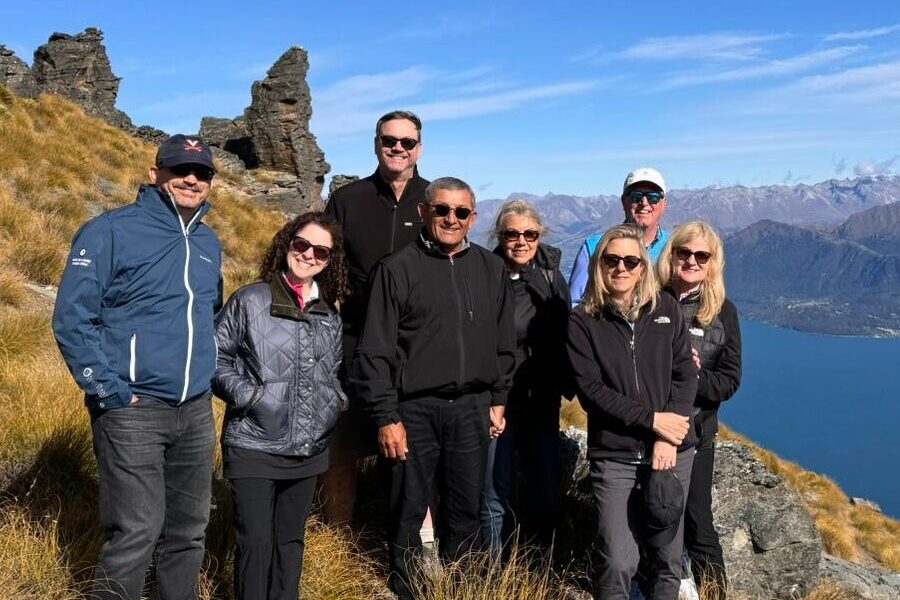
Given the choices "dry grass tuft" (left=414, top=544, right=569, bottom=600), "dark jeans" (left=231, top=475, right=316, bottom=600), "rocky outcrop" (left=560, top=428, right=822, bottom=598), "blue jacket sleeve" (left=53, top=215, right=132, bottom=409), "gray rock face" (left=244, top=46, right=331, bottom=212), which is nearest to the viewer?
"blue jacket sleeve" (left=53, top=215, right=132, bottom=409)

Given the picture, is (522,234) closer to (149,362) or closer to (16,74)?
(149,362)

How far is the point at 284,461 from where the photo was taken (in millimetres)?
3660

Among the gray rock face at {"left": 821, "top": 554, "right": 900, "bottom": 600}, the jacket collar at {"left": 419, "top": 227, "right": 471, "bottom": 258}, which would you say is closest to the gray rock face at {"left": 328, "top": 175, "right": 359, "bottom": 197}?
the gray rock face at {"left": 821, "top": 554, "right": 900, "bottom": 600}

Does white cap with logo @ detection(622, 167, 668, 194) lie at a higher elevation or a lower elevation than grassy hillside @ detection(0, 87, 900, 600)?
higher

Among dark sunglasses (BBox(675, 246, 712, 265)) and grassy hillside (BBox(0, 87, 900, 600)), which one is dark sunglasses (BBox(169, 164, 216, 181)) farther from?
dark sunglasses (BBox(675, 246, 712, 265))

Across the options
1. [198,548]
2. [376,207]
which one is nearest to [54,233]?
[376,207]

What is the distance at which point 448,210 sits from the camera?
4.12 m

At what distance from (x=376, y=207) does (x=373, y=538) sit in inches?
106

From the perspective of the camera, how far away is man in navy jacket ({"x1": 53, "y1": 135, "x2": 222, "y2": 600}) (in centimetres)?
308

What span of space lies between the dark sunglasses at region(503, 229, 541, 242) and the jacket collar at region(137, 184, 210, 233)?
204 centimetres

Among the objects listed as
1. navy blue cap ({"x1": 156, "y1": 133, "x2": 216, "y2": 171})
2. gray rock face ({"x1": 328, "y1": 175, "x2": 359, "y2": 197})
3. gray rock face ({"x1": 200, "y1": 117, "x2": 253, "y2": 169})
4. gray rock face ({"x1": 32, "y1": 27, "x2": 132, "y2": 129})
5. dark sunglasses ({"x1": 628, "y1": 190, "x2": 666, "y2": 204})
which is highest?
gray rock face ({"x1": 32, "y1": 27, "x2": 132, "y2": 129})

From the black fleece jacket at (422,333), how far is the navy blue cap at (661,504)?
46.1 inches

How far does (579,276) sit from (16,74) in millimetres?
24882

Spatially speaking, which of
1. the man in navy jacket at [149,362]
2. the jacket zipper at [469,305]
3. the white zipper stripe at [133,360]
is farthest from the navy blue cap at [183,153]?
the jacket zipper at [469,305]
